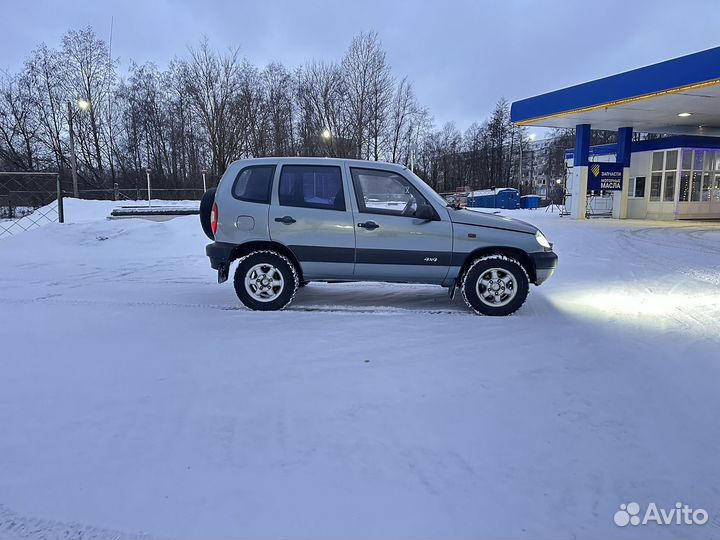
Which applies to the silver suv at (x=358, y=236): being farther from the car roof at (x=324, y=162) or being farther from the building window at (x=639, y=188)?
the building window at (x=639, y=188)

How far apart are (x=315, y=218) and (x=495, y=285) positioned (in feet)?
8.07

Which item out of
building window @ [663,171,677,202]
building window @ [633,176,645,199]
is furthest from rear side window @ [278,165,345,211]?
building window @ [633,176,645,199]

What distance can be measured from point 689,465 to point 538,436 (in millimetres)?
842

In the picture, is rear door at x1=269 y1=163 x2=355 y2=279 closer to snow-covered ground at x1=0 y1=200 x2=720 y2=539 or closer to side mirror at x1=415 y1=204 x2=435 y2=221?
snow-covered ground at x1=0 y1=200 x2=720 y2=539

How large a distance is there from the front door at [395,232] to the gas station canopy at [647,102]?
43.7 ft

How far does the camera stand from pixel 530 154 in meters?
81.8

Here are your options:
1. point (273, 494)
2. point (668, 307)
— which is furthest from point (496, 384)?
point (668, 307)

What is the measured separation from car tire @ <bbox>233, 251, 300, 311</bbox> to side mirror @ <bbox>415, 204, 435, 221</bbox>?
1768 millimetres

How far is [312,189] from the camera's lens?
6.14 metres

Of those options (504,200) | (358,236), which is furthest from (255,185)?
(504,200)

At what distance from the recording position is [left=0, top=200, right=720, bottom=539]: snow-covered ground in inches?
94.4

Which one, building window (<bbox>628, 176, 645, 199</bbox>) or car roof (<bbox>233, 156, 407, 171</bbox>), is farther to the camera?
→ building window (<bbox>628, 176, 645, 199</bbox>)

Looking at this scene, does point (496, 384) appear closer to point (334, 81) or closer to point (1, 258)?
point (1, 258)

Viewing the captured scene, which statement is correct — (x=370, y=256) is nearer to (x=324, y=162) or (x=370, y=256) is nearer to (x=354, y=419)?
(x=324, y=162)
